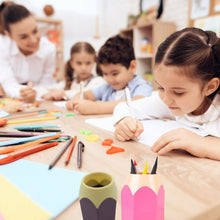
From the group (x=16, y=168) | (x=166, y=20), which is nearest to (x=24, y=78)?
(x=16, y=168)

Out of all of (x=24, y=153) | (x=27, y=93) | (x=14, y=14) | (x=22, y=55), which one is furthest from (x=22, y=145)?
(x=22, y=55)

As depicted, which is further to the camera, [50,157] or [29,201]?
[50,157]

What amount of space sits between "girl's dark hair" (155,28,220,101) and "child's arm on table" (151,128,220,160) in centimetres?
17

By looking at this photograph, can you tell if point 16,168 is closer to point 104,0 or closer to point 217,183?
point 217,183

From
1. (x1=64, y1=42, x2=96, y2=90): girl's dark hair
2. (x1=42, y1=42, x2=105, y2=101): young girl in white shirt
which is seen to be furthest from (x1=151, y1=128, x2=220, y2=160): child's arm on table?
(x1=64, y1=42, x2=96, y2=90): girl's dark hair

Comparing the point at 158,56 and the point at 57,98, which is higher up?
the point at 158,56

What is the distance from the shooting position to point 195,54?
540mm

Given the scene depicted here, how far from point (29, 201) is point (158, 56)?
49 centimetres

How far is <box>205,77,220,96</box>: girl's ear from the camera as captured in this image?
57cm

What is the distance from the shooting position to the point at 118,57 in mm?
1007

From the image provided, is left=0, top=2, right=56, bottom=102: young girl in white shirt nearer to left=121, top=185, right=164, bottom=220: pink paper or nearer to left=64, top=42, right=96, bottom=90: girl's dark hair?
left=64, top=42, right=96, bottom=90: girl's dark hair

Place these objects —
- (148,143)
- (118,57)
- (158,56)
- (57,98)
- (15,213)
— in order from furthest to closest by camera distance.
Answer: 1. (57,98)
2. (118,57)
3. (158,56)
4. (148,143)
5. (15,213)

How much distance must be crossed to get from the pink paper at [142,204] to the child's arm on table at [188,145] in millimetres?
215

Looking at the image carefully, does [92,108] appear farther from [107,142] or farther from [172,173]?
[172,173]
